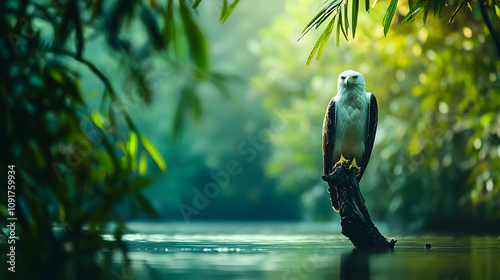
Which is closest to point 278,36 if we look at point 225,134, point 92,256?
point 225,134

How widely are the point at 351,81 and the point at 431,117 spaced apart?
4.53 m

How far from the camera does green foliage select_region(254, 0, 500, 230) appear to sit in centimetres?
852

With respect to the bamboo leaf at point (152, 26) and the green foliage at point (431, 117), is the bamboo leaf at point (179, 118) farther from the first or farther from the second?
the green foliage at point (431, 117)

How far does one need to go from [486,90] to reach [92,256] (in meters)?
6.73

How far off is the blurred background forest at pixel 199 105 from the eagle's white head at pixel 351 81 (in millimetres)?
871

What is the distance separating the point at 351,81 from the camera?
613 cm

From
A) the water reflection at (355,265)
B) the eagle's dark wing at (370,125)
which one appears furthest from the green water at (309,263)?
the eagle's dark wing at (370,125)

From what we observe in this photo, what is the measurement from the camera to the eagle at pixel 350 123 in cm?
634

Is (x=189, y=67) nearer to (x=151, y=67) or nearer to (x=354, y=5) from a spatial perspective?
(x=151, y=67)

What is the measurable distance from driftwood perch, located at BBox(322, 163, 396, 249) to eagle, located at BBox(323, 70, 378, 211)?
657 mm

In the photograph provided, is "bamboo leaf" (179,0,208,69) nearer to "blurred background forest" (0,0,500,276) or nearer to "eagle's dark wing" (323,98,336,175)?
"blurred background forest" (0,0,500,276)

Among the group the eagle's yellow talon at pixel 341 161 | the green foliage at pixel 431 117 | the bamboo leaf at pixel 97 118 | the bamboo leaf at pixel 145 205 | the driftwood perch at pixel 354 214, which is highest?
the green foliage at pixel 431 117

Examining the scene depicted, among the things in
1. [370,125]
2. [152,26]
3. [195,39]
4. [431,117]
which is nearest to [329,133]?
[370,125]

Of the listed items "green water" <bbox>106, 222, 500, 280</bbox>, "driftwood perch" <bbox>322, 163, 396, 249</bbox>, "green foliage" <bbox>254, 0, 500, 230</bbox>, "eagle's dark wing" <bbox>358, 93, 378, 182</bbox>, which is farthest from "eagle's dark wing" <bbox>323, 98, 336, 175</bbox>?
"green foliage" <bbox>254, 0, 500, 230</bbox>
